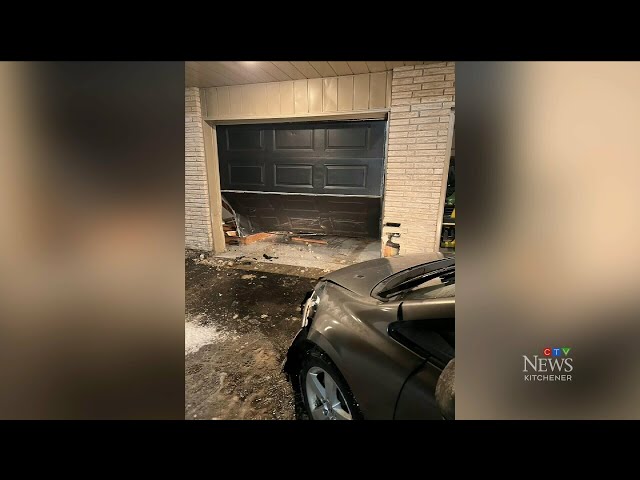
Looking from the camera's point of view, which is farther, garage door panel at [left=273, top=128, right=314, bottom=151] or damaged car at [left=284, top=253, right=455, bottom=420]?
garage door panel at [left=273, top=128, right=314, bottom=151]

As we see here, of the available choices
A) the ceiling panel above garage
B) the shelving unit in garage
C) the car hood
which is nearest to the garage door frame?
the ceiling panel above garage

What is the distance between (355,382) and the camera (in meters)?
1.45

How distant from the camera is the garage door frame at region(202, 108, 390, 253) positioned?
4176 mm

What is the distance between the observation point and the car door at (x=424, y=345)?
1.15 metres

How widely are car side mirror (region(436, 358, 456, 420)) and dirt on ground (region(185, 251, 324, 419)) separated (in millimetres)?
1255

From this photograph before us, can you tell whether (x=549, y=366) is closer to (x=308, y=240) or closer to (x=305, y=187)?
(x=305, y=187)

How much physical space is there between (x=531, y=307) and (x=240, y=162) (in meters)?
5.37

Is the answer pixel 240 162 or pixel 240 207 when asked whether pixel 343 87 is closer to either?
pixel 240 162

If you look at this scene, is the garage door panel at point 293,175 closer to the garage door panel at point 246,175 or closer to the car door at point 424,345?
the garage door panel at point 246,175

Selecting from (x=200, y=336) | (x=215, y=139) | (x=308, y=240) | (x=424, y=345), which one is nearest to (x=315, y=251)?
(x=308, y=240)

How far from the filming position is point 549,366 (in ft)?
3.13

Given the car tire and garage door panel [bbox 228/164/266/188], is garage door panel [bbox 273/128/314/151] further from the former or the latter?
the car tire

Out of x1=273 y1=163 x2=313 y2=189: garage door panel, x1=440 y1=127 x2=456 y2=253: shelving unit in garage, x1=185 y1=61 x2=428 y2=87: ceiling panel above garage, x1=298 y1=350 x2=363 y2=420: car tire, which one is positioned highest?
x1=185 y1=61 x2=428 y2=87: ceiling panel above garage

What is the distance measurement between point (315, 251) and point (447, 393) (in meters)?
4.59
